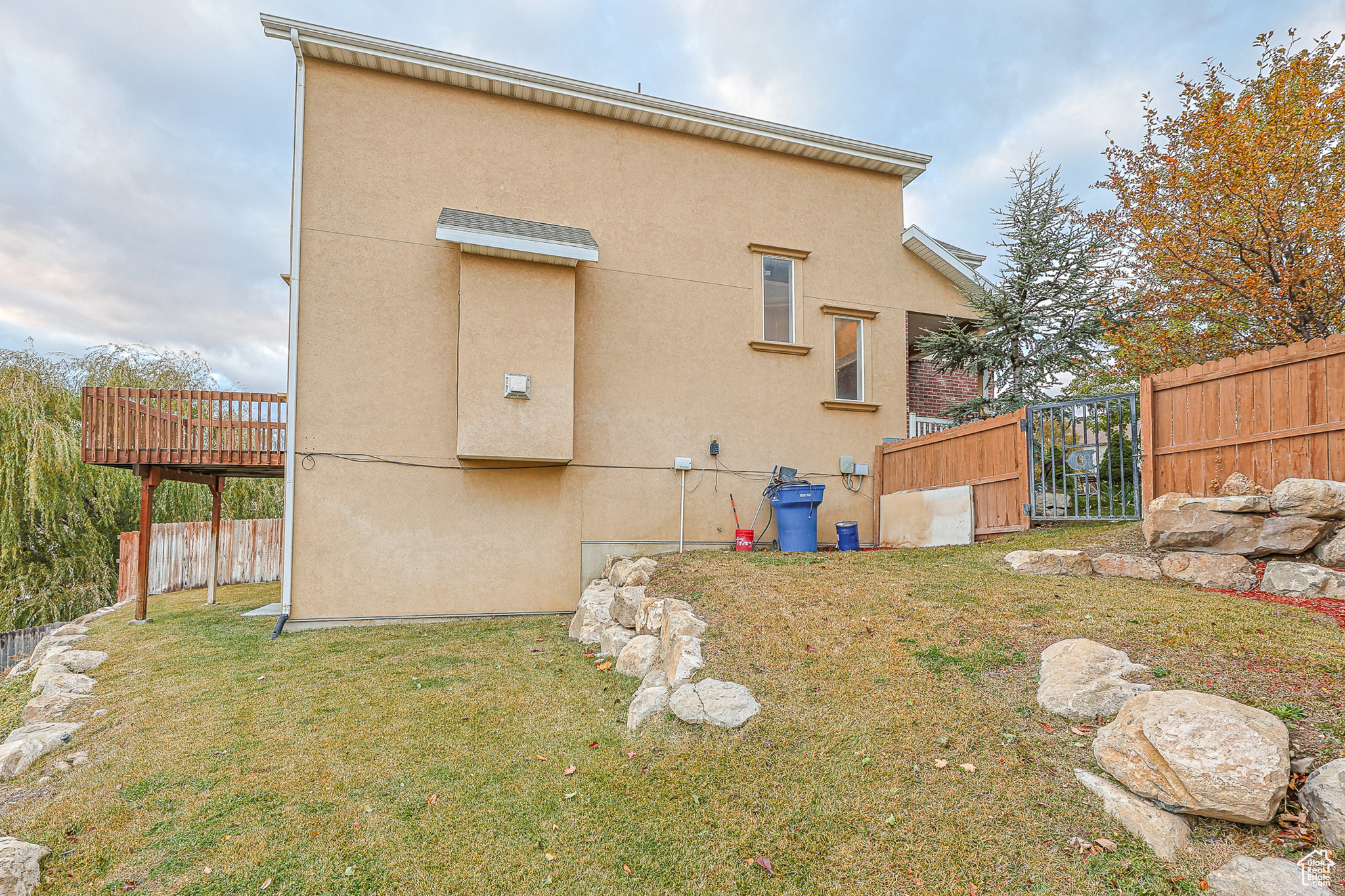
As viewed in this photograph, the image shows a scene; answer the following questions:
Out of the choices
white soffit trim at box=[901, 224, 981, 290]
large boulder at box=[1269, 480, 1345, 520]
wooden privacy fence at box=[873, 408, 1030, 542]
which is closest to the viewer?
large boulder at box=[1269, 480, 1345, 520]

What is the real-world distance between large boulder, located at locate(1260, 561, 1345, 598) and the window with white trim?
17.9 feet

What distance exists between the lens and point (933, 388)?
438 inches

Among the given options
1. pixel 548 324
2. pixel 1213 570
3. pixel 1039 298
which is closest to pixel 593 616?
pixel 548 324

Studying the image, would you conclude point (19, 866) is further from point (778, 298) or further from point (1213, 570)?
point (778, 298)

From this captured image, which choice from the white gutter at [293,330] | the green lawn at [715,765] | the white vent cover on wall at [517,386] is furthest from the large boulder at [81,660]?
the white vent cover on wall at [517,386]

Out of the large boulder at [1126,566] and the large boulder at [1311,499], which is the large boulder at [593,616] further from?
the large boulder at [1311,499]

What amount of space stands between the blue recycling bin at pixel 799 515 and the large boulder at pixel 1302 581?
4.23 metres

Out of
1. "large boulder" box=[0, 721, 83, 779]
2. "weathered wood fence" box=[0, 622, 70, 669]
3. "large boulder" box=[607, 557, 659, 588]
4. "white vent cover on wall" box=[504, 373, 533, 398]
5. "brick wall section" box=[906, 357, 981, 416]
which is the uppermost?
"brick wall section" box=[906, 357, 981, 416]

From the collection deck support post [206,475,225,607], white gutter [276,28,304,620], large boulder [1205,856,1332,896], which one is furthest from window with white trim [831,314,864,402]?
deck support post [206,475,225,607]

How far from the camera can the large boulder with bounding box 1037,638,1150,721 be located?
9.85 ft

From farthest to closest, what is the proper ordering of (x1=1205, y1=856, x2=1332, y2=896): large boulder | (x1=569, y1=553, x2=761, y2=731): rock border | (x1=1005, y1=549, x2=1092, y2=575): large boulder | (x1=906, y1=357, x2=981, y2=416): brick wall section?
(x1=906, y1=357, x2=981, y2=416): brick wall section → (x1=1005, y1=549, x2=1092, y2=575): large boulder → (x1=569, y1=553, x2=761, y2=731): rock border → (x1=1205, y1=856, x2=1332, y2=896): large boulder

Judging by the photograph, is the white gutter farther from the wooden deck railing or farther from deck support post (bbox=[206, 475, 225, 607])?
deck support post (bbox=[206, 475, 225, 607])

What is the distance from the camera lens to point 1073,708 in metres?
3.03

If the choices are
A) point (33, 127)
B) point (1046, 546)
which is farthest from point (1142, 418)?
point (33, 127)
